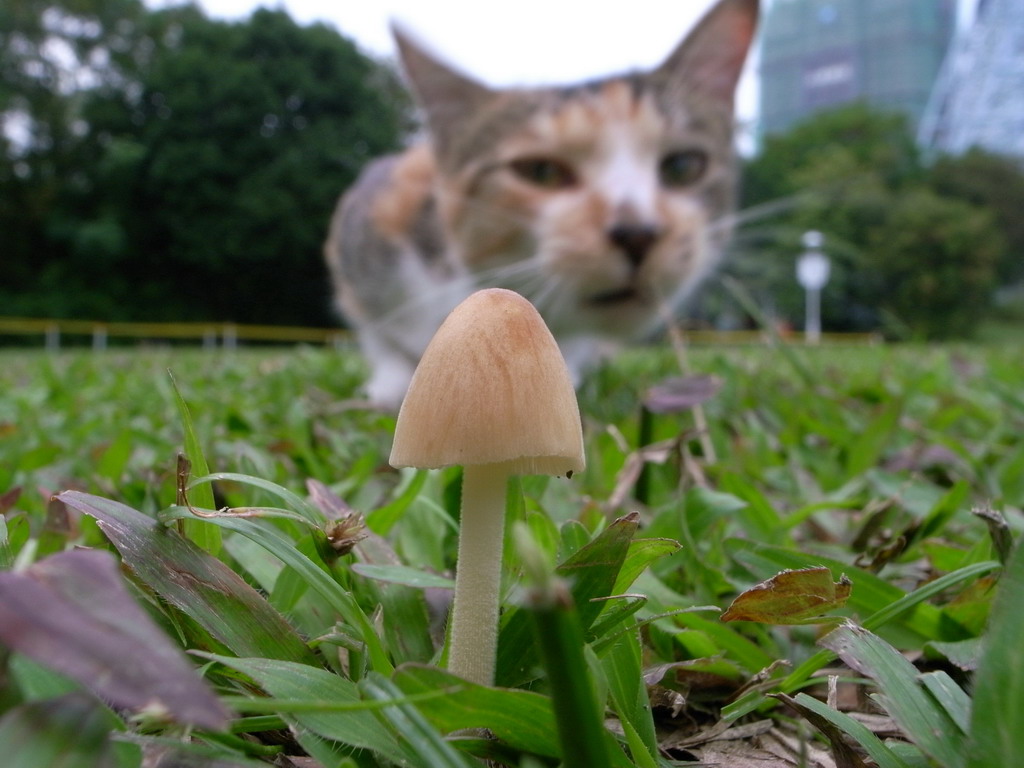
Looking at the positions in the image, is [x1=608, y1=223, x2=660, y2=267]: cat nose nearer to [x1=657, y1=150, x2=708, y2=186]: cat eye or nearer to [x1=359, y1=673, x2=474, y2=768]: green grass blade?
[x1=657, y1=150, x2=708, y2=186]: cat eye

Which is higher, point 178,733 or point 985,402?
point 178,733

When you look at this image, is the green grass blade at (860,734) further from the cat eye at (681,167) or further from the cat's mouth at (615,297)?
the cat eye at (681,167)

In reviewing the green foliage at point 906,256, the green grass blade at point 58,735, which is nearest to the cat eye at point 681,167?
the green grass blade at point 58,735

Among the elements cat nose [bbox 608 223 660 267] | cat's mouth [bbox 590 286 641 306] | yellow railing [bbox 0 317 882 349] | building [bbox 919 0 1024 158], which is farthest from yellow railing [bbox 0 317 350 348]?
building [bbox 919 0 1024 158]

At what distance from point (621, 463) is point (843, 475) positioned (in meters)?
0.33

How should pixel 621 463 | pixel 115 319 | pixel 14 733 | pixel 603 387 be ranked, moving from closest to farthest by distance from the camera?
pixel 14 733, pixel 621 463, pixel 603 387, pixel 115 319

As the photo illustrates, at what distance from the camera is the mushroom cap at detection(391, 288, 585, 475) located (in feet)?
1.19

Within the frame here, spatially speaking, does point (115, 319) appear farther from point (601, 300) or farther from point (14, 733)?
point (14, 733)

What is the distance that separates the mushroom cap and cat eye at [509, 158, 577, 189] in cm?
151

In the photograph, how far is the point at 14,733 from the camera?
0.27 metres

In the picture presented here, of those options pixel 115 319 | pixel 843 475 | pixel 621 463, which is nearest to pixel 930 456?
pixel 843 475

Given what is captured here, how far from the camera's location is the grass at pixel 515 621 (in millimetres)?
271

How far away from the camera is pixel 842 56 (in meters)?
41.6

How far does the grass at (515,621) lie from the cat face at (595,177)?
61 cm
